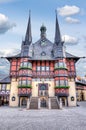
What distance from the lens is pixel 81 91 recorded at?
4644 cm

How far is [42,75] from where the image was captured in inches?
1150

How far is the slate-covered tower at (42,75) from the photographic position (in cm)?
2741

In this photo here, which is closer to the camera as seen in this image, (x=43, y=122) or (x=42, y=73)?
(x=43, y=122)

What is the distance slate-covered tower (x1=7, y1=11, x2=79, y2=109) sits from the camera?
2741 centimetres

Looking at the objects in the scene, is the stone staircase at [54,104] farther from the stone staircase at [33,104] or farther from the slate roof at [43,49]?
the slate roof at [43,49]

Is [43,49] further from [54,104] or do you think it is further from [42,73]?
[54,104]

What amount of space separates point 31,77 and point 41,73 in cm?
241

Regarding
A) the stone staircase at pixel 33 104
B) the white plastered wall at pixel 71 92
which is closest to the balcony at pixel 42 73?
the white plastered wall at pixel 71 92

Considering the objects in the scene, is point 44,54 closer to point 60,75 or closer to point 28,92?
point 60,75

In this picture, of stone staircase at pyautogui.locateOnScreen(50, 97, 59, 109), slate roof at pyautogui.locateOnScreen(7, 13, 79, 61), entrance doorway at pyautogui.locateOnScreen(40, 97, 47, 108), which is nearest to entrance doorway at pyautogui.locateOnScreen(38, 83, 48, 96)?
entrance doorway at pyautogui.locateOnScreen(40, 97, 47, 108)

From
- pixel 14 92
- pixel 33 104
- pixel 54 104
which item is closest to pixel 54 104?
pixel 54 104

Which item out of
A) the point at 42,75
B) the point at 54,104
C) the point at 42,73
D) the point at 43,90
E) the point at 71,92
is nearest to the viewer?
the point at 54,104

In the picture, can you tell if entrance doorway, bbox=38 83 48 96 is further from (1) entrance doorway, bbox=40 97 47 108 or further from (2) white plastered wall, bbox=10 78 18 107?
(2) white plastered wall, bbox=10 78 18 107

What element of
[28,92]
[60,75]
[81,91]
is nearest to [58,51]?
[60,75]
